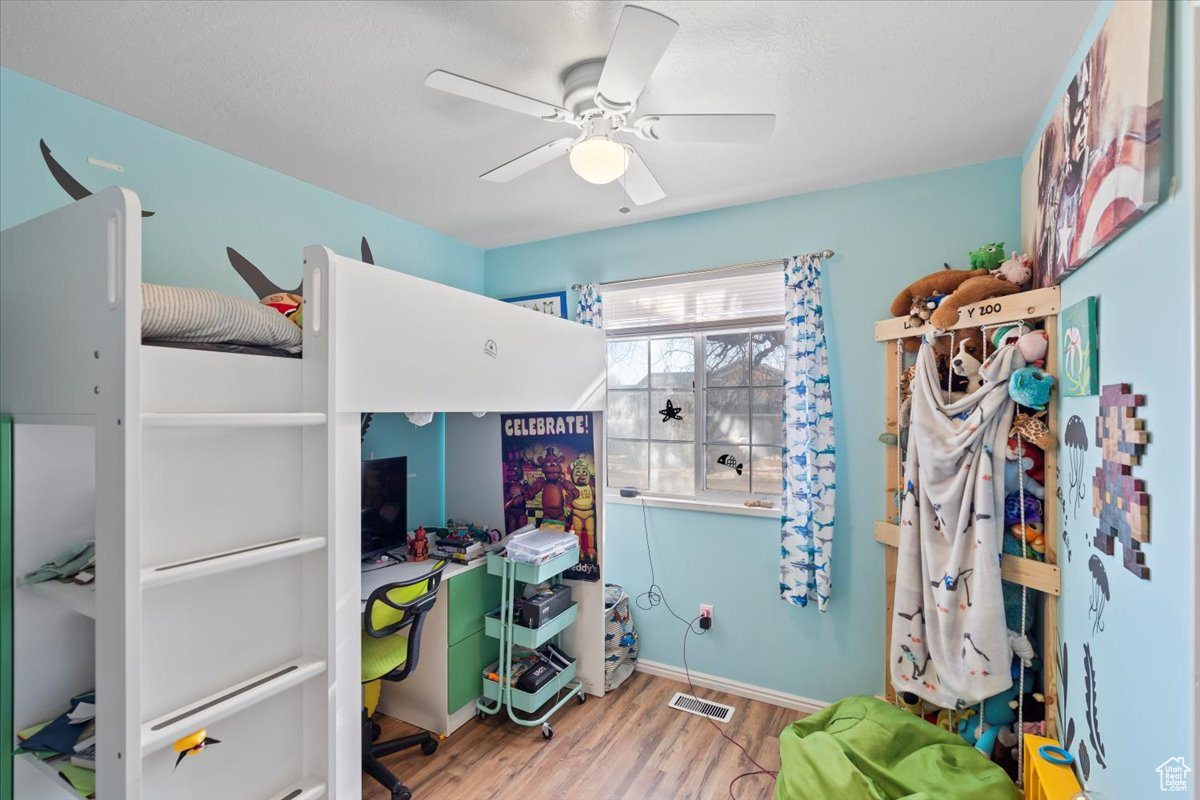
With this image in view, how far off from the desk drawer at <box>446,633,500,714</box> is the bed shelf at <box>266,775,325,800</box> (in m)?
1.02

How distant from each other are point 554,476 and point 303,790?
1755mm

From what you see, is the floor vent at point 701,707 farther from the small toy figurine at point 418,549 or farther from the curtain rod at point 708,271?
the curtain rod at point 708,271

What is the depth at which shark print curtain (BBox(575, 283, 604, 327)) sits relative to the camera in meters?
3.09

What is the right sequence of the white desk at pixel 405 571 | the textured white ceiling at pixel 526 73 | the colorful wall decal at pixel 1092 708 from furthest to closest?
the white desk at pixel 405 571
the textured white ceiling at pixel 526 73
the colorful wall decal at pixel 1092 708

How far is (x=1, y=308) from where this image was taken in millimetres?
1397

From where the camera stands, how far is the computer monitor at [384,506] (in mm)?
2660

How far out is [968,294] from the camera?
78.1 inches

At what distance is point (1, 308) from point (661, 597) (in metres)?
2.90

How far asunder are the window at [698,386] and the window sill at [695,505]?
10cm

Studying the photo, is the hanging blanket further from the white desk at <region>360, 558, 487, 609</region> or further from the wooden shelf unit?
the white desk at <region>360, 558, 487, 609</region>

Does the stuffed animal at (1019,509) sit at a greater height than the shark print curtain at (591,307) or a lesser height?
lesser

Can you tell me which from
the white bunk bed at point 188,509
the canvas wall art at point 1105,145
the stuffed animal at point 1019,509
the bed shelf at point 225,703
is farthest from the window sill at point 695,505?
the bed shelf at point 225,703

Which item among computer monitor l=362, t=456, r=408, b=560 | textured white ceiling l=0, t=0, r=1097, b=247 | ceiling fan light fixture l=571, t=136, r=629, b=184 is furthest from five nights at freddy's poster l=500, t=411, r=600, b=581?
ceiling fan light fixture l=571, t=136, r=629, b=184

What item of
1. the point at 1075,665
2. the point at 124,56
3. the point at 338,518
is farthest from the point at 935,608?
the point at 124,56
